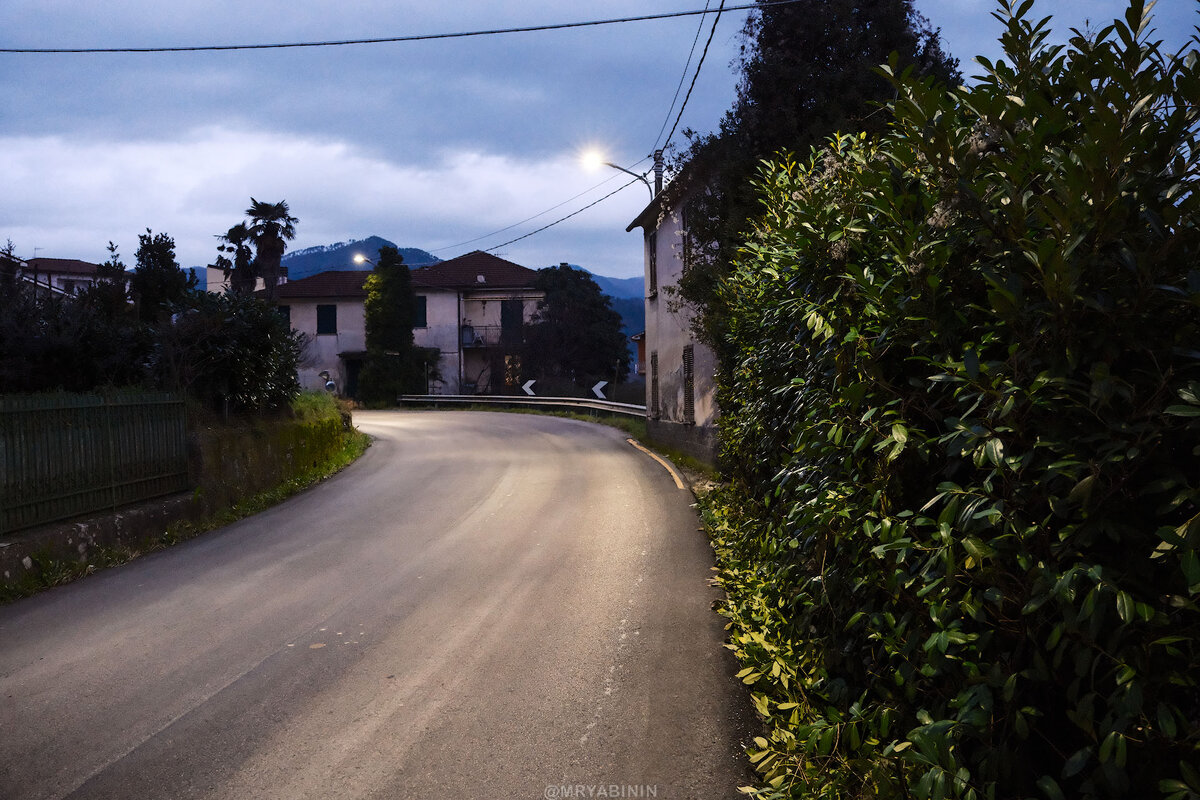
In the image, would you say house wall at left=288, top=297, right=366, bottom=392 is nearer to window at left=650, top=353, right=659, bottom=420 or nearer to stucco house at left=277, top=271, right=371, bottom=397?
stucco house at left=277, top=271, right=371, bottom=397

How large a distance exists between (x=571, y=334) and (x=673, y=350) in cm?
2871

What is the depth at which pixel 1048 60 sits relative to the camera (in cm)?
299

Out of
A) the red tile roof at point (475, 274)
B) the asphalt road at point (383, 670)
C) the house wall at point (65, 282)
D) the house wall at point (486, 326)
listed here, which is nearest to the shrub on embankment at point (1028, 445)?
the asphalt road at point (383, 670)

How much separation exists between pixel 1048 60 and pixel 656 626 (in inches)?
198

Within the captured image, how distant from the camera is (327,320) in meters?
Result: 50.9

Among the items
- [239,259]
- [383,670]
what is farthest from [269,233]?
[383,670]

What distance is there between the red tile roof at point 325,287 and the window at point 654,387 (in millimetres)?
28252

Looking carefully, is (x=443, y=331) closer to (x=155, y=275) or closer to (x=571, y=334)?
(x=571, y=334)

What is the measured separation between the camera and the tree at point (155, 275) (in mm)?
→ 21453

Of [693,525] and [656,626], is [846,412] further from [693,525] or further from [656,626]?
[693,525]

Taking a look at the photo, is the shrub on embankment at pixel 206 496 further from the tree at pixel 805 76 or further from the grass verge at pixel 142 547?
the tree at pixel 805 76

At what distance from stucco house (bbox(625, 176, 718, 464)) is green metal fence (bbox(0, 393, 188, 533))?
8.95 m

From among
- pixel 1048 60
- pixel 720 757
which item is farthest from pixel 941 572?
pixel 720 757

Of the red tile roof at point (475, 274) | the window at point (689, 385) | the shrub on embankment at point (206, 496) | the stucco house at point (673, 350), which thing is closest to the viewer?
the shrub on embankment at point (206, 496)
